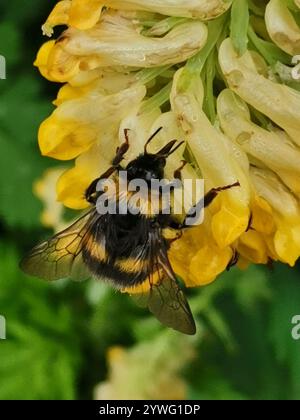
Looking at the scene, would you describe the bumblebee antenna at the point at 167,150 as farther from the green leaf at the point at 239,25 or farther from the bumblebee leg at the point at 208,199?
the green leaf at the point at 239,25

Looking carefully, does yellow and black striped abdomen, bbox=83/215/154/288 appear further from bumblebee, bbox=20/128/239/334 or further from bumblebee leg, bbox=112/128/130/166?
bumblebee leg, bbox=112/128/130/166

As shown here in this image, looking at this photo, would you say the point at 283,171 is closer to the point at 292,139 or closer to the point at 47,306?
the point at 292,139

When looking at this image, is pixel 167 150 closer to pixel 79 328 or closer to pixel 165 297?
pixel 165 297

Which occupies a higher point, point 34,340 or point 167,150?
point 167,150

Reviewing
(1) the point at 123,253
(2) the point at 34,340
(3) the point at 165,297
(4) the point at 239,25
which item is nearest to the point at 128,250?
(1) the point at 123,253

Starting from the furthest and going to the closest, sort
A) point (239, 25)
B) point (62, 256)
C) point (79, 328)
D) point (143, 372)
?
point (79, 328) < point (143, 372) < point (62, 256) < point (239, 25)

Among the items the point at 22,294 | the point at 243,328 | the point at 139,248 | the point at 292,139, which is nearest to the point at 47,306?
the point at 22,294

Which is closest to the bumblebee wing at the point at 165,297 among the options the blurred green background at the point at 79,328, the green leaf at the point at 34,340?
the blurred green background at the point at 79,328
